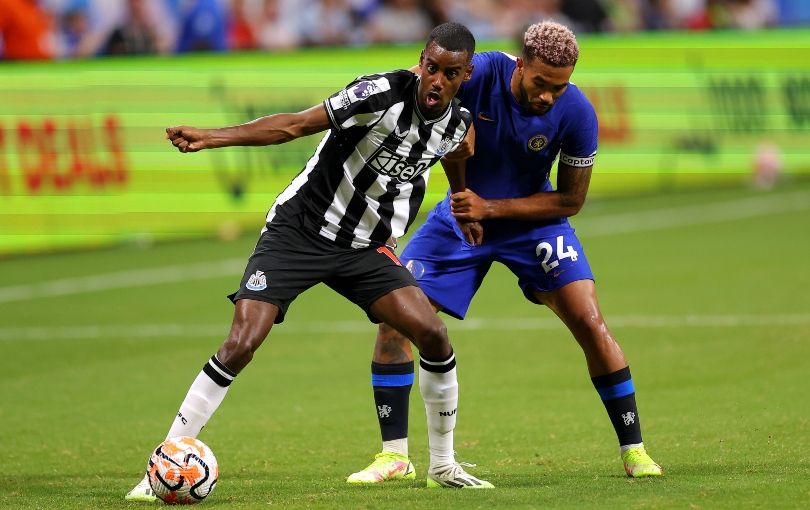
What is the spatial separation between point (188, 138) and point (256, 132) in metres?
0.36

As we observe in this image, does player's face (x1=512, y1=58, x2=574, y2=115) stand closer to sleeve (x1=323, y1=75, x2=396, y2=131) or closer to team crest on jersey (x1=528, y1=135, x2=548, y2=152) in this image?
team crest on jersey (x1=528, y1=135, x2=548, y2=152)

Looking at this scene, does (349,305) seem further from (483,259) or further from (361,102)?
(361,102)

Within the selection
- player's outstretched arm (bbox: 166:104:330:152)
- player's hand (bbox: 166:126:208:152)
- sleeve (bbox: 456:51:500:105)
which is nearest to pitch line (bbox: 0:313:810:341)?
sleeve (bbox: 456:51:500:105)

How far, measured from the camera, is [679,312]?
40.8 ft

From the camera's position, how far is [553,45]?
6.84 metres

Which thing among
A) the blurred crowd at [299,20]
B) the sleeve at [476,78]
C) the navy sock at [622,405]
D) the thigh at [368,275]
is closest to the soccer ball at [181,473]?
the thigh at [368,275]

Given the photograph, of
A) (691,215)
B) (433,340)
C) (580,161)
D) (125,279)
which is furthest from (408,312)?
(691,215)

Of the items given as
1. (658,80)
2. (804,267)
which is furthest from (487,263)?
(658,80)

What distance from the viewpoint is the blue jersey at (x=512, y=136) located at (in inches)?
285

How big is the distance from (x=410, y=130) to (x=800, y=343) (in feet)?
17.1

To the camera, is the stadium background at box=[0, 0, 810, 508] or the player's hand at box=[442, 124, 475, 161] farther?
the stadium background at box=[0, 0, 810, 508]

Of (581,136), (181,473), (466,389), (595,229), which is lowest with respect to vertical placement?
(595,229)

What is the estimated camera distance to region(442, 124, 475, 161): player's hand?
23.6ft

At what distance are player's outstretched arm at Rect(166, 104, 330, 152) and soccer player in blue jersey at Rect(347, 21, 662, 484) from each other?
3.31 feet
